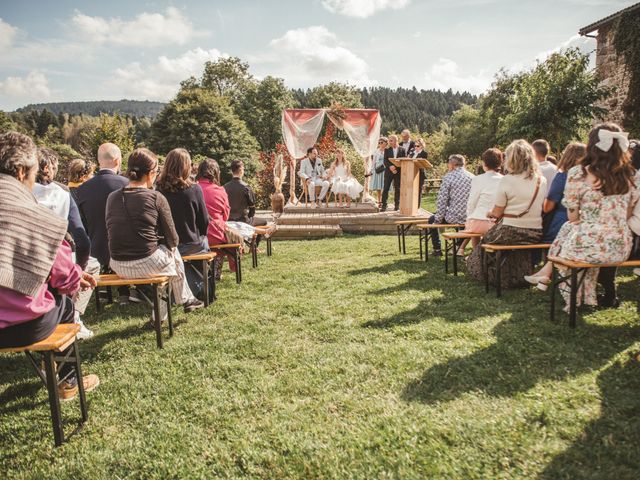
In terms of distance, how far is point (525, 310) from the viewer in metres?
4.34

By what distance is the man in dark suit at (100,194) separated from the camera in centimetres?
466

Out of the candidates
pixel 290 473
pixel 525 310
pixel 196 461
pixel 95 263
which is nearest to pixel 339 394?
pixel 290 473

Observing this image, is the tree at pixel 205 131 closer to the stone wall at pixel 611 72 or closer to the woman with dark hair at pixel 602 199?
the stone wall at pixel 611 72

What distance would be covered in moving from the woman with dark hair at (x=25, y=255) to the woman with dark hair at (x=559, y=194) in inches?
192

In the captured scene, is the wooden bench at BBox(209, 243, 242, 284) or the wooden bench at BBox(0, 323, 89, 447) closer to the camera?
the wooden bench at BBox(0, 323, 89, 447)

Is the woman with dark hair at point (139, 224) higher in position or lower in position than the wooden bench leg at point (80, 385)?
higher

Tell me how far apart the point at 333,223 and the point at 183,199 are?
6524 mm

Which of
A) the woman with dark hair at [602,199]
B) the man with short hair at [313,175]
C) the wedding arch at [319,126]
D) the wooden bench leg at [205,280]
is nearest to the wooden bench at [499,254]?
the woman with dark hair at [602,199]

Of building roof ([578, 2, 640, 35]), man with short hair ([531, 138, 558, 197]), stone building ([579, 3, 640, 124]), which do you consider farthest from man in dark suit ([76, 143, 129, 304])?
building roof ([578, 2, 640, 35])

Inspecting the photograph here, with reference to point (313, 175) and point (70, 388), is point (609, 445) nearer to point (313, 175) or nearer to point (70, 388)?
point (70, 388)

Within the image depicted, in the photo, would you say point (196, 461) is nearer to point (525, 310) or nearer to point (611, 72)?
point (525, 310)

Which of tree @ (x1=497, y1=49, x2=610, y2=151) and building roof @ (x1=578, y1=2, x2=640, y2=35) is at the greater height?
building roof @ (x1=578, y1=2, x2=640, y2=35)

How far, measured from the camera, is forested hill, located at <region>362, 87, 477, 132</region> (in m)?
90.2

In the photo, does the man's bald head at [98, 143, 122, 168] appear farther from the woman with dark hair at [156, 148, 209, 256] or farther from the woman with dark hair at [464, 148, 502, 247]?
the woman with dark hair at [464, 148, 502, 247]
